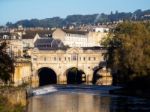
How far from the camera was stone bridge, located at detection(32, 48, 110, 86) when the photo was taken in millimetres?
97312

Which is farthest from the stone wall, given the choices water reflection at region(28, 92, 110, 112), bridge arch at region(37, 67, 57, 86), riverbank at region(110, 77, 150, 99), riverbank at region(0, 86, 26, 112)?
bridge arch at region(37, 67, 57, 86)

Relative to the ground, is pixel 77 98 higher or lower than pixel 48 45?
lower

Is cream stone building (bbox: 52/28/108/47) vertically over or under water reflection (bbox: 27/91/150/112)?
over

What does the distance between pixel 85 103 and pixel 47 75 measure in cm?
4584

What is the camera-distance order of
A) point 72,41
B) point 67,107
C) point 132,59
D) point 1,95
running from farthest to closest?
point 72,41
point 132,59
point 67,107
point 1,95

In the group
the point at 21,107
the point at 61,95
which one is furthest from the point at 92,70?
the point at 21,107

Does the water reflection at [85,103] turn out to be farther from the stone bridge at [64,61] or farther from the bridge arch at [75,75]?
the bridge arch at [75,75]

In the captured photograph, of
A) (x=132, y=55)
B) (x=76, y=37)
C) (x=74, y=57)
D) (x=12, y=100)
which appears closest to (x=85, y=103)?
(x=132, y=55)

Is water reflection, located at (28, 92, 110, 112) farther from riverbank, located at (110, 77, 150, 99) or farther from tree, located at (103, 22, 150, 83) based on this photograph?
tree, located at (103, 22, 150, 83)

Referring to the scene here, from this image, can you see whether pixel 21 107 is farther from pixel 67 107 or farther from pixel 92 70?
pixel 92 70

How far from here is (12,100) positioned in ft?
144

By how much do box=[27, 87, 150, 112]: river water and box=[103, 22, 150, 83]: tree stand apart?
3.42m

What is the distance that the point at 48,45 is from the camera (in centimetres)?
11238

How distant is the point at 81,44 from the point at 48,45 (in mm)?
28185
